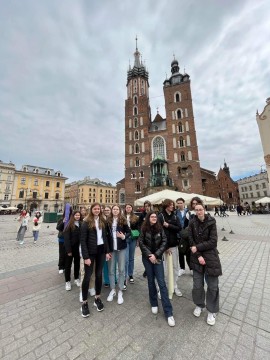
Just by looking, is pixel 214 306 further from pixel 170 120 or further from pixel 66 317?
pixel 170 120

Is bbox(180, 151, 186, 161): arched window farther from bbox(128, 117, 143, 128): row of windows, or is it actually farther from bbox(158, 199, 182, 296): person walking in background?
bbox(158, 199, 182, 296): person walking in background

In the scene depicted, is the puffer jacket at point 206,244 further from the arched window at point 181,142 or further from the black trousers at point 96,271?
the arched window at point 181,142

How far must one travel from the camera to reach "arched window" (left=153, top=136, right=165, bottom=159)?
38.9m

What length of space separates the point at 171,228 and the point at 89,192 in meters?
76.2

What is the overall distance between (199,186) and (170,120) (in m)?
16.2

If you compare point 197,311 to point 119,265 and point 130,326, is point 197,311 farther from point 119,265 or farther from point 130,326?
point 119,265

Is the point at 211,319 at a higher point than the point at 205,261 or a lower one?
lower

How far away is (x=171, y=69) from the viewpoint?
4331cm

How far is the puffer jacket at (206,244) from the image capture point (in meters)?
2.85

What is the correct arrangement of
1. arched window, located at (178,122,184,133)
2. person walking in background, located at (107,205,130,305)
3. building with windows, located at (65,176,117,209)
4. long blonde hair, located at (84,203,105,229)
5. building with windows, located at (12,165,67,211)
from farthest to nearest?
1. building with windows, located at (65,176,117,209)
2. building with windows, located at (12,165,67,211)
3. arched window, located at (178,122,184,133)
4. person walking in background, located at (107,205,130,305)
5. long blonde hair, located at (84,203,105,229)

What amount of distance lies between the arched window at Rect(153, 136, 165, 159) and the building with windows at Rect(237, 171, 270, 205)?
119 feet

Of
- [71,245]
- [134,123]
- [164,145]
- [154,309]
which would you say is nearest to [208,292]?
[154,309]

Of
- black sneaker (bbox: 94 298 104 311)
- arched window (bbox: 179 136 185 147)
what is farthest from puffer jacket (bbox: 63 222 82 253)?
arched window (bbox: 179 136 185 147)

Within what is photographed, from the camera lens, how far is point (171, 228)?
3797 mm
